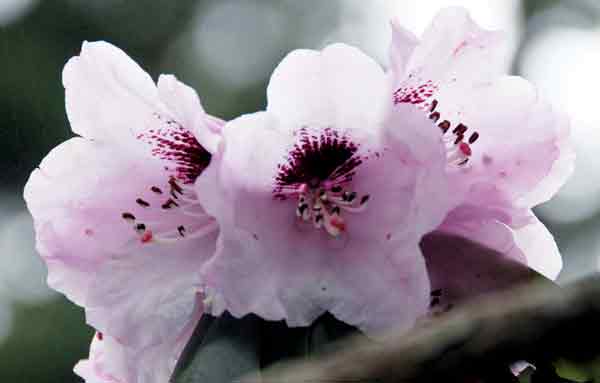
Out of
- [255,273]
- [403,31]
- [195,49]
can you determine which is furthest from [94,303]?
[195,49]

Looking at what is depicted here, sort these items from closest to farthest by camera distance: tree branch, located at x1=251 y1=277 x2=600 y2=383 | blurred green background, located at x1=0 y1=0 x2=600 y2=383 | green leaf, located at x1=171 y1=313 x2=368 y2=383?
tree branch, located at x1=251 y1=277 x2=600 y2=383 < green leaf, located at x1=171 y1=313 x2=368 y2=383 < blurred green background, located at x1=0 y1=0 x2=600 y2=383

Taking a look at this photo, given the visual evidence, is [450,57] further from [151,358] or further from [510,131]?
[151,358]

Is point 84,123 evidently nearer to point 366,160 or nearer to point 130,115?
point 130,115

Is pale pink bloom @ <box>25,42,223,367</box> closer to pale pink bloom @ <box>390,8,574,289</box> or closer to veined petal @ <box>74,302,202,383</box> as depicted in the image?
veined petal @ <box>74,302,202,383</box>

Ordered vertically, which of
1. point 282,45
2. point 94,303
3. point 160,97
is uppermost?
point 160,97

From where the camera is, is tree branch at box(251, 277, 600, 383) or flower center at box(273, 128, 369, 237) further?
flower center at box(273, 128, 369, 237)

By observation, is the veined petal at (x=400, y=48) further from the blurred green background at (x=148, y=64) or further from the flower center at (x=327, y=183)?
the blurred green background at (x=148, y=64)

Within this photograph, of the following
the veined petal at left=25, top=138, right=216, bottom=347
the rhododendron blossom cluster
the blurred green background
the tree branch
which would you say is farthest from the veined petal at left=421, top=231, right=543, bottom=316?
the blurred green background

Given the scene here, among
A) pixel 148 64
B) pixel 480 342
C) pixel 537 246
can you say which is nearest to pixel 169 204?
pixel 537 246
